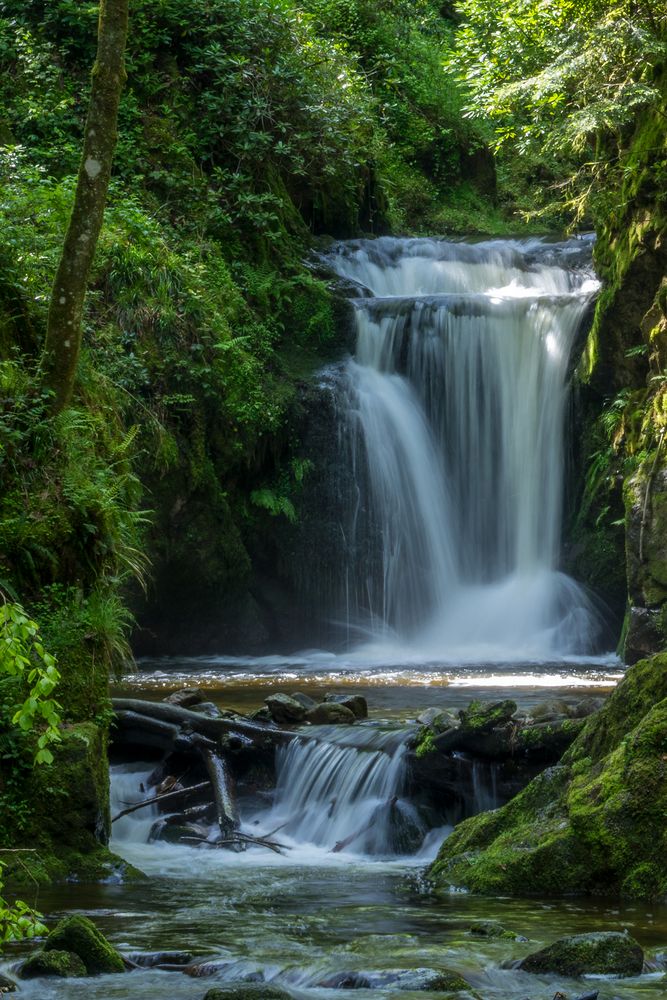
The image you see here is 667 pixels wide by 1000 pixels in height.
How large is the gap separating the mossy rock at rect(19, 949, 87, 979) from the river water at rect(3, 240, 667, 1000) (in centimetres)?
10

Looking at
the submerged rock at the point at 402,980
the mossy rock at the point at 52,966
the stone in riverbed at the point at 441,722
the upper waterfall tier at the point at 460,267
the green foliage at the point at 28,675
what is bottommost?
the submerged rock at the point at 402,980

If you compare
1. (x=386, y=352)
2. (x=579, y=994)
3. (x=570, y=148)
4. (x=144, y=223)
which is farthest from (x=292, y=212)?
(x=579, y=994)

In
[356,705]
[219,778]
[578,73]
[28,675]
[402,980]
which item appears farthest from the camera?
[578,73]

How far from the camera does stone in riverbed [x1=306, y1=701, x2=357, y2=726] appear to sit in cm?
1023

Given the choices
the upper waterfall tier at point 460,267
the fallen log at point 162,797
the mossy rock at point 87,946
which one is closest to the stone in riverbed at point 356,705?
the fallen log at point 162,797

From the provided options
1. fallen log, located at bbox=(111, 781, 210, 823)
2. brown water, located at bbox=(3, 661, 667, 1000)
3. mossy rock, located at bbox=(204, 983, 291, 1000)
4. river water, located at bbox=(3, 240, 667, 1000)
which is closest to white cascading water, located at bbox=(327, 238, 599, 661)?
river water, located at bbox=(3, 240, 667, 1000)

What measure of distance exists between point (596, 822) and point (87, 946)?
2741mm

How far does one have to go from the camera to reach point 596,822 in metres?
6.38

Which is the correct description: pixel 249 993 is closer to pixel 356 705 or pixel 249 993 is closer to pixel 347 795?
pixel 347 795

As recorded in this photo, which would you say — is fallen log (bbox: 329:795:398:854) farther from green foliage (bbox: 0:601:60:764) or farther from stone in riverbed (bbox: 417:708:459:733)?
green foliage (bbox: 0:601:60:764)

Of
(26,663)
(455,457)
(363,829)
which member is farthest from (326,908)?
(455,457)

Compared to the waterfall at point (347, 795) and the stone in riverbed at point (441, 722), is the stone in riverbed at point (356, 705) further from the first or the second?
the stone in riverbed at point (441, 722)

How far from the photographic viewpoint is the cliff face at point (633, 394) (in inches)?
574

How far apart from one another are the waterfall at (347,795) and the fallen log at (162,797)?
1.76ft
